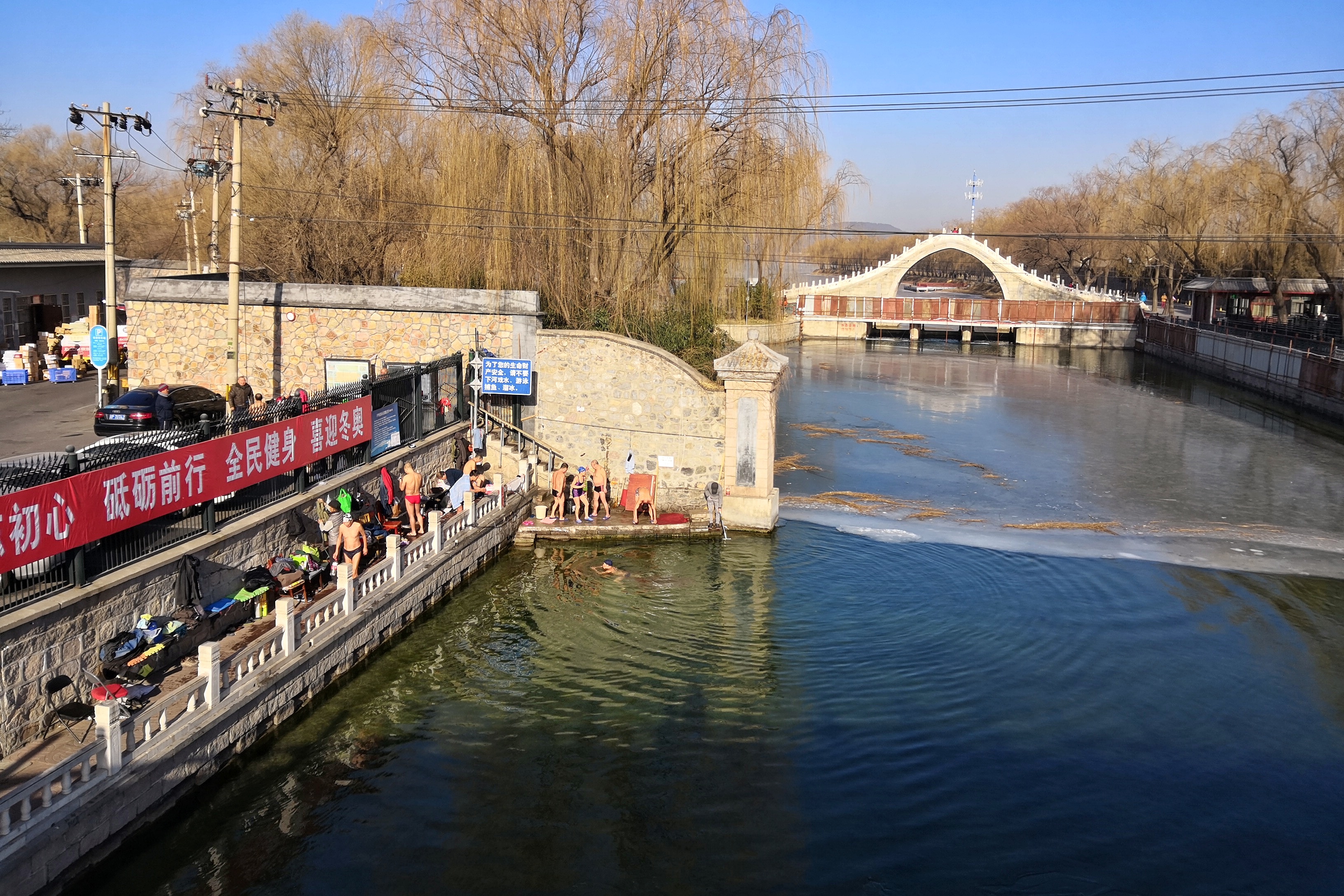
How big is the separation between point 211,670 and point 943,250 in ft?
237

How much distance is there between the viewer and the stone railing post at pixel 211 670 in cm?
948

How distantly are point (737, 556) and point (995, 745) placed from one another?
768 centimetres

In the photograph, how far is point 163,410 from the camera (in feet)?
61.2

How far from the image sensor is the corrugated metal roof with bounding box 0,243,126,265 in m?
30.1

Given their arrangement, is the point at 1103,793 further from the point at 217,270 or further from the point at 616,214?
the point at 217,270

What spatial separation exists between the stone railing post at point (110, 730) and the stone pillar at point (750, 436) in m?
13.1

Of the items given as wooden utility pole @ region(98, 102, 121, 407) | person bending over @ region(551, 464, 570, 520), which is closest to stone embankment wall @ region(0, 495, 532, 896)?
person bending over @ region(551, 464, 570, 520)

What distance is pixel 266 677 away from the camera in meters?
10.7

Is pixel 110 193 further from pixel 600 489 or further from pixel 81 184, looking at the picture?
pixel 81 184

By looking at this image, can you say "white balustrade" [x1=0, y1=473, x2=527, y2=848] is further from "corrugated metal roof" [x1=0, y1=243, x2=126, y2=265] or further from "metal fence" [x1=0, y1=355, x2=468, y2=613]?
"corrugated metal roof" [x1=0, y1=243, x2=126, y2=265]

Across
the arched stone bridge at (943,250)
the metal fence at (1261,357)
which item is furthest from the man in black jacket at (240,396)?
the arched stone bridge at (943,250)

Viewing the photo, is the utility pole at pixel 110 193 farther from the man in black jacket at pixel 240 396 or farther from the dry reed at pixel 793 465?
the dry reed at pixel 793 465

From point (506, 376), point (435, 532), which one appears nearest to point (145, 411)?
point (506, 376)

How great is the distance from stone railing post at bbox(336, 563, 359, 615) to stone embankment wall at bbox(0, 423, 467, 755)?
4.37 feet
